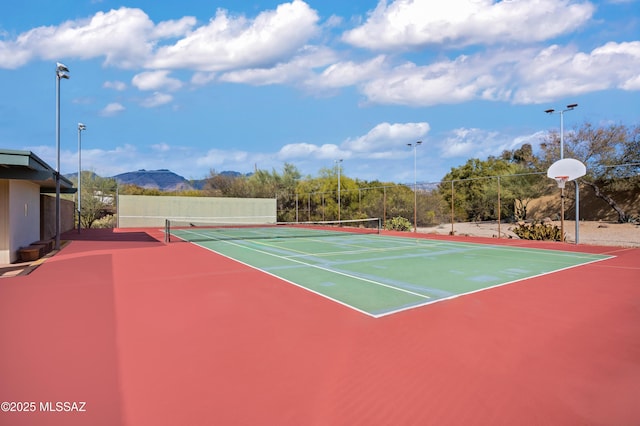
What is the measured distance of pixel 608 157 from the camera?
2275 cm

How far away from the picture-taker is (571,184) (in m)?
25.1

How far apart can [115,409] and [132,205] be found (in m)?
27.7

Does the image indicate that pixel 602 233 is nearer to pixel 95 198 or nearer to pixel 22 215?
pixel 22 215

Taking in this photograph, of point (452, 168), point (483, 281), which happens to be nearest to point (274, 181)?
point (452, 168)

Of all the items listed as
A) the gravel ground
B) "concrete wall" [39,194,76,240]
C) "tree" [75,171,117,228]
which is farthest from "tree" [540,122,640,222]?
"tree" [75,171,117,228]

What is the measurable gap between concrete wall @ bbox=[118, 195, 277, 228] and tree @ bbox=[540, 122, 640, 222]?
892 inches

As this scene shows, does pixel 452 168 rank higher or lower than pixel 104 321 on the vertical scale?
higher

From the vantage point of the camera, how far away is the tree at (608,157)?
21906 mm

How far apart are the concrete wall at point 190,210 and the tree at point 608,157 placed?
2267 centimetres

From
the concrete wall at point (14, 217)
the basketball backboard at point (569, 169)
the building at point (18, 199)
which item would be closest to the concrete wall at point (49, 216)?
the building at point (18, 199)

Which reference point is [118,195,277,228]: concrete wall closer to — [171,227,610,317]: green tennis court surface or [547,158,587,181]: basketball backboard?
[171,227,610,317]: green tennis court surface

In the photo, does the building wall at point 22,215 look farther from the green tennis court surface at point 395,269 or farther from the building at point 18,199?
the green tennis court surface at point 395,269

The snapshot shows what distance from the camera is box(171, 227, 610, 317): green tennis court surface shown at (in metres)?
6.34

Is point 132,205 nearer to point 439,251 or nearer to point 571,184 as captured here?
point 439,251
